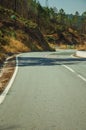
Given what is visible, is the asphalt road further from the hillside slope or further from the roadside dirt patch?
the hillside slope

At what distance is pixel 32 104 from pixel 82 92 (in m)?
2.99

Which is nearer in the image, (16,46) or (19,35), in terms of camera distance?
(16,46)

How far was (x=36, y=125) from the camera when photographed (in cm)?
806

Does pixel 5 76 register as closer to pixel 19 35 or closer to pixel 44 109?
pixel 44 109

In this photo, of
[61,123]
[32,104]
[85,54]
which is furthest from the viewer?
[85,54]

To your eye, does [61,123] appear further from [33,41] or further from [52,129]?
[33,41]

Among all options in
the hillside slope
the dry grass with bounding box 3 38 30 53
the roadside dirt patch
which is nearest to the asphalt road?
the roadside dirt patch

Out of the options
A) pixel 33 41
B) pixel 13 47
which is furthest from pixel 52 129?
pixel 33 41

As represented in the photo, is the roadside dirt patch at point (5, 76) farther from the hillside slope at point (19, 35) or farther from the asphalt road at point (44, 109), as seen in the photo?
the hillside slope at point (19, 35)

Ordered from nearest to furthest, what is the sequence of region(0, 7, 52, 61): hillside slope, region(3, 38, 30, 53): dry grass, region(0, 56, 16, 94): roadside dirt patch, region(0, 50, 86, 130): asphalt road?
region(0, 50, 86, 130): asphalt road < region(0, 56, 16, 94): roadside dirt patch < region(3, 38, 30, 53): dry grass < region(0, 7, 52, 61): hillside slope

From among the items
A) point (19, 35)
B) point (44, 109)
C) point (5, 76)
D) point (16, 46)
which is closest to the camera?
point (44, 109)

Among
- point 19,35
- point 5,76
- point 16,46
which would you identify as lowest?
point 16,46

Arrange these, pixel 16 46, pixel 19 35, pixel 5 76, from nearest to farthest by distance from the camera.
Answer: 1. pixel 5 76
2. pixel 16 46
3. pixel 19 35

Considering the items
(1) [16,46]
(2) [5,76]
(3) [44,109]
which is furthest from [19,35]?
(3) [44,109]
